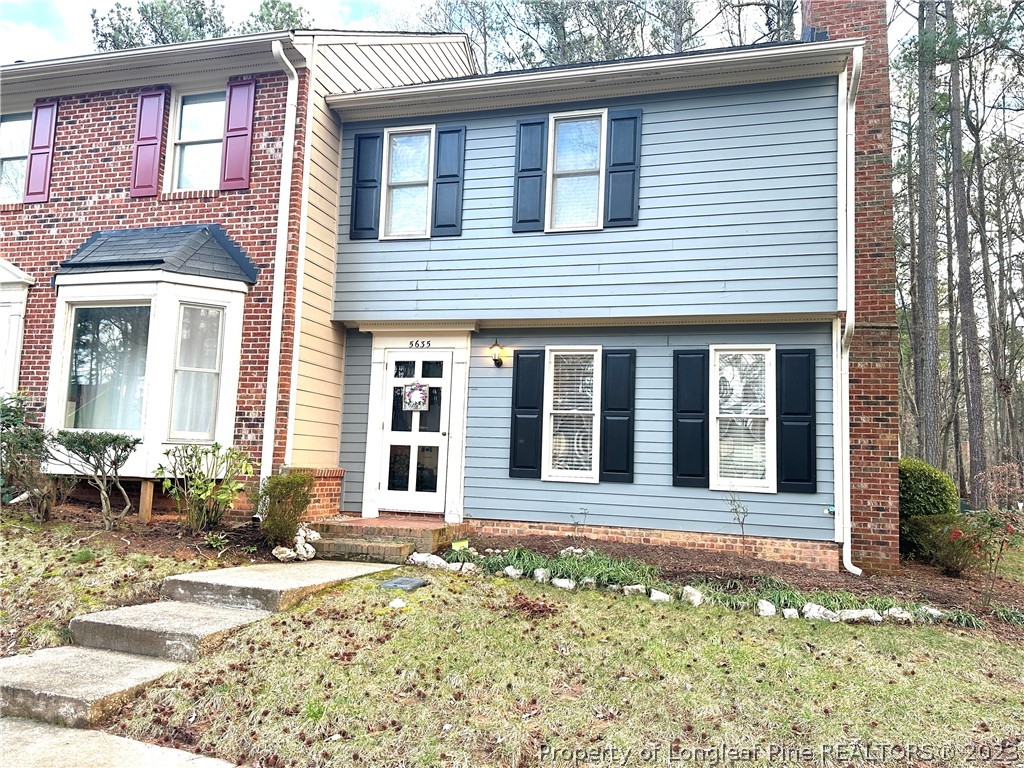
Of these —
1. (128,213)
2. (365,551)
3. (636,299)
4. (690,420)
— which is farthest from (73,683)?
(128,213)

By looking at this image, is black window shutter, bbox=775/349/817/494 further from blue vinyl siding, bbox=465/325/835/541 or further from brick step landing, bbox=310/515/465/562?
brick step landing, bbox=310/515/465/562

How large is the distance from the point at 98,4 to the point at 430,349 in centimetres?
1742

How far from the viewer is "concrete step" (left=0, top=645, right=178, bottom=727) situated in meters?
3.75

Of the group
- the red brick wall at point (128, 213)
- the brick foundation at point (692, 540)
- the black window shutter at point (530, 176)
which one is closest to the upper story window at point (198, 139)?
the red brick wall at point (128, 213)

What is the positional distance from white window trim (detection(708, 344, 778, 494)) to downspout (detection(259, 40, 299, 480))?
188 inches

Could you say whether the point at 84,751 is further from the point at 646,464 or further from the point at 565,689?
the point at 646,464

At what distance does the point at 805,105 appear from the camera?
7574mm

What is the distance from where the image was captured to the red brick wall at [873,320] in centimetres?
725

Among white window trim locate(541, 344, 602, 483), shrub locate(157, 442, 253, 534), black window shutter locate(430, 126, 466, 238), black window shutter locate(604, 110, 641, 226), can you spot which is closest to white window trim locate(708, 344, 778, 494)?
white window trim locate(541, 344, 602, 483)

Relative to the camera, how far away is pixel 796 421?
7344mm

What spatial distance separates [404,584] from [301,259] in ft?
13.6

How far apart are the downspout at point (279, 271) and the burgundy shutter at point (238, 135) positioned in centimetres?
49

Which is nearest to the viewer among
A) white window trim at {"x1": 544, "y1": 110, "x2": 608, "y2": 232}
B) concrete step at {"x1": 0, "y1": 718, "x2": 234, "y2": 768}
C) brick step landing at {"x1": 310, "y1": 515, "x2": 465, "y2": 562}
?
concrete step at {"x1": 0, "y1": 718, "x2": 234, "y2": 768}

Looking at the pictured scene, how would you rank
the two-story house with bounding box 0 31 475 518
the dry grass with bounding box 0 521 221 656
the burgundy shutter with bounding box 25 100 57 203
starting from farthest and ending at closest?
the burgundy shutter with bounding box 25 100 57 203 < the two-story house with bounding box 0 31 475 518 < the dry grass with bounding box 0 521 221 656
